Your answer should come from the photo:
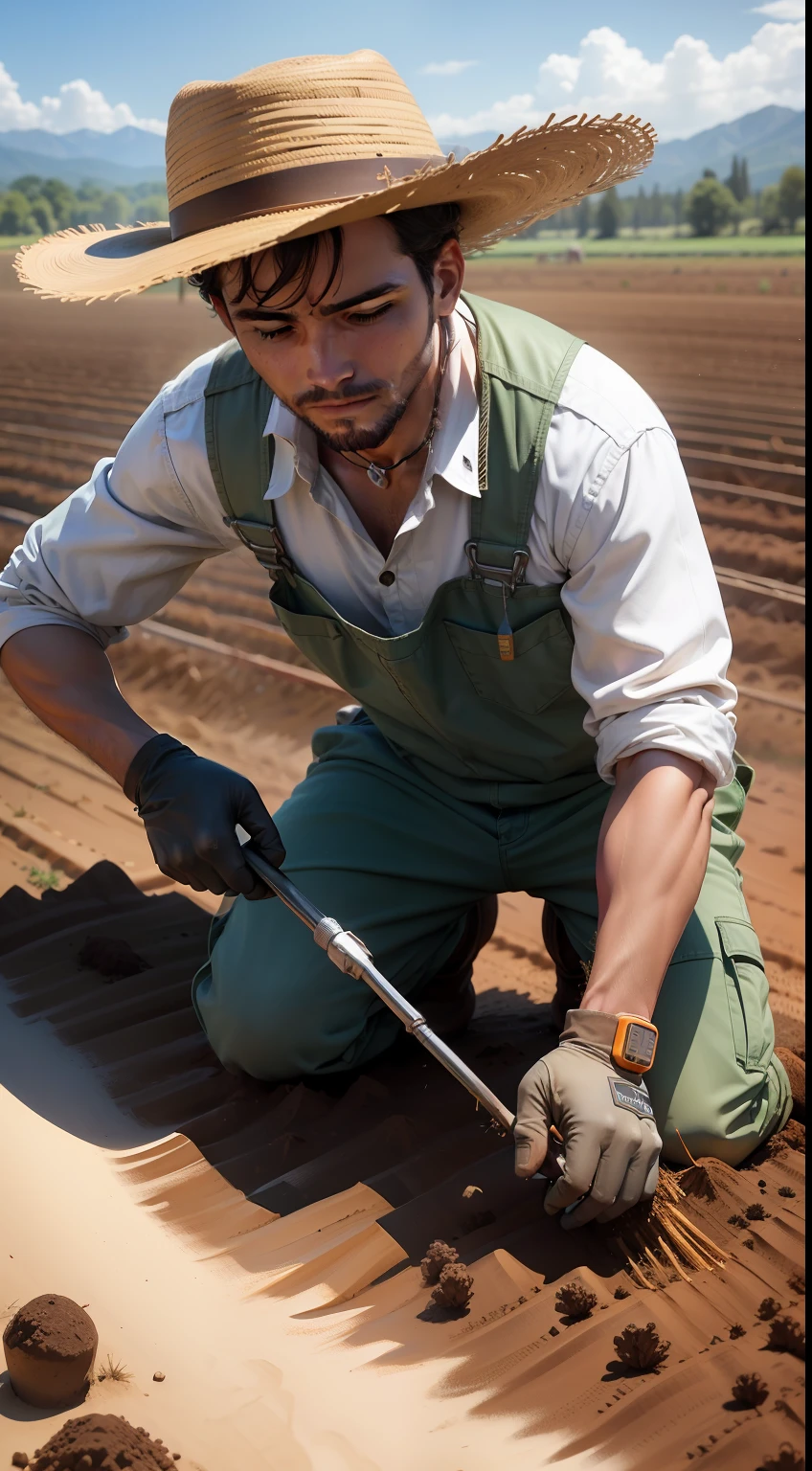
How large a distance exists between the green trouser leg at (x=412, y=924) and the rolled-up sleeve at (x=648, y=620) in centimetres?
43

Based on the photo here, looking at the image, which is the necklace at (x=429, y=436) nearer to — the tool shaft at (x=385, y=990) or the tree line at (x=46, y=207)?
the tool shaft at (x=385, y=990)

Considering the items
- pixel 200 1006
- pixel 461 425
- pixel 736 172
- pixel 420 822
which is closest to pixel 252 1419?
pixel 200 1006

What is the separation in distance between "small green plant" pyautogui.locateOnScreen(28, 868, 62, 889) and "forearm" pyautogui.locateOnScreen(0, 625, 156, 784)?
76 centimetres

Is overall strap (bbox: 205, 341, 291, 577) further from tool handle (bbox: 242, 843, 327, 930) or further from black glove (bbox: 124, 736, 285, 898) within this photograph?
tool handle (bbox: 242, 843, 327, 930)

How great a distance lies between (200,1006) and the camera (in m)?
2.43

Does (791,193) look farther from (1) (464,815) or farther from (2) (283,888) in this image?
(2) (283,888)

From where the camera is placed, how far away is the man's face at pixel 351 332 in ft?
6.01

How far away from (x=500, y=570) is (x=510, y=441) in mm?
207

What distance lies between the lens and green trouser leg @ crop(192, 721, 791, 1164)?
7.04 ft

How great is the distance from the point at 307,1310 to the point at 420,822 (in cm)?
96

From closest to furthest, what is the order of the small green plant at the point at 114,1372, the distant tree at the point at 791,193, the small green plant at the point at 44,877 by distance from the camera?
1. the small green plant at the point at 114,1372
2. the small green plant at the point at 44,877
3. the distant tree at the point at 791,193

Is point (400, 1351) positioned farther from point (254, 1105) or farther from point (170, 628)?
point (170, 628)

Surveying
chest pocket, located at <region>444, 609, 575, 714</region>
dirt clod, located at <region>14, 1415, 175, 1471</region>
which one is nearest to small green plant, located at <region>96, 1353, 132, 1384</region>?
dirt clod, located at <region>14, 1415, 175, 1471</region>

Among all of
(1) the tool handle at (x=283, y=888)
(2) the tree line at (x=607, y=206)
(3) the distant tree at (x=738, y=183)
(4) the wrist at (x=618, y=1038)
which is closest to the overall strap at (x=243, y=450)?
(1) the tool handle at (x=283, y=888)
